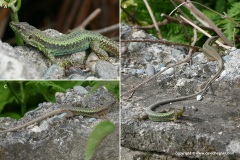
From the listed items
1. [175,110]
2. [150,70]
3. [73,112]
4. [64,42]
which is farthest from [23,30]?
[150,70]

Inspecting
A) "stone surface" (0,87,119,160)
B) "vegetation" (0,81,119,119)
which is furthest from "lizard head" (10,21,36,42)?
"stone surface" (0,87,119,160)

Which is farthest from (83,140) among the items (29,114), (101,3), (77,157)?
(101,3)

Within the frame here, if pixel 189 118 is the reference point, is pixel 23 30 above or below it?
above

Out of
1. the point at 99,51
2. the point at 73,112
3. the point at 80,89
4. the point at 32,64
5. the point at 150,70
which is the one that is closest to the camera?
the point at 32,64

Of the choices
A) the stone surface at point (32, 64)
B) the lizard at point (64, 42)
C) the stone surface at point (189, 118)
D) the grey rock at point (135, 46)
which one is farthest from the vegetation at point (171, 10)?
the stone surface at point (32, 64)

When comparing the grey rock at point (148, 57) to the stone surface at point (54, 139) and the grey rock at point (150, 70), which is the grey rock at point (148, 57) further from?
the stone surface at point (54, 139)

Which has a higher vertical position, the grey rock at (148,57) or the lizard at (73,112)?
the grey rock at (148,57)

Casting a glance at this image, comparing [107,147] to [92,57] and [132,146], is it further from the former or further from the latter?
[92,57]

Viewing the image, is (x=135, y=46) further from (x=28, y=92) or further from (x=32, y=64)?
(x=32, y=64)

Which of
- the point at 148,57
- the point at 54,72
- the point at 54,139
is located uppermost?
the point at 54,72
